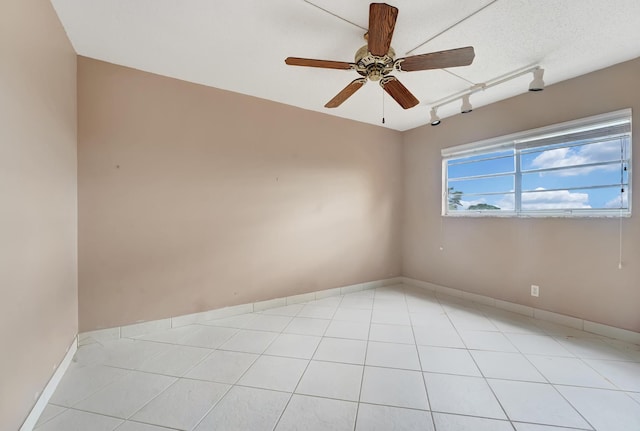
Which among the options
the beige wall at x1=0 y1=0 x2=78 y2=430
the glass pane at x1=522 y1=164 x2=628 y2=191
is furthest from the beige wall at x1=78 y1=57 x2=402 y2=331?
the glass pane at x1=522 y1=164 x2=628 y2=191

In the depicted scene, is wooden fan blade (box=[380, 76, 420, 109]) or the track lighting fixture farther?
the track lighting fixture

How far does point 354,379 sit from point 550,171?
292 centimetres

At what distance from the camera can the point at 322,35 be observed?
192cm

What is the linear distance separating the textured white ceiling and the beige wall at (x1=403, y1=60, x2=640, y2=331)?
0.93 feet

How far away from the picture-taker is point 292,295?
3.18 m

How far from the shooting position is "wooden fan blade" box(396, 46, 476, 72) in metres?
1.54

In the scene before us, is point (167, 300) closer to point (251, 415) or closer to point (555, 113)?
point (251, 415)

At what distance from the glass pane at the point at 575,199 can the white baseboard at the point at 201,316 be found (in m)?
2.28

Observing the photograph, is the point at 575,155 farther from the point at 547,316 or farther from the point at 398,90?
the point at 398,90

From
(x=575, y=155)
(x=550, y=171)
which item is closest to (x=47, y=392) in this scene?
(x=550, y=171)

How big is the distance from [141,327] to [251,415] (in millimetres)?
1598

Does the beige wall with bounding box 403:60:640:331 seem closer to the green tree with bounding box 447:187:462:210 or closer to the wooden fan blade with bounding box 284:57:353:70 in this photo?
the green tree with bounding box 447:187:462:210

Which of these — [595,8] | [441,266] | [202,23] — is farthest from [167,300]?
[595,8]

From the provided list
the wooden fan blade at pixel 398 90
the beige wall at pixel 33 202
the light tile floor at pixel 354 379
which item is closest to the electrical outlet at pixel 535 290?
the light tile floor at pixel 354 379
